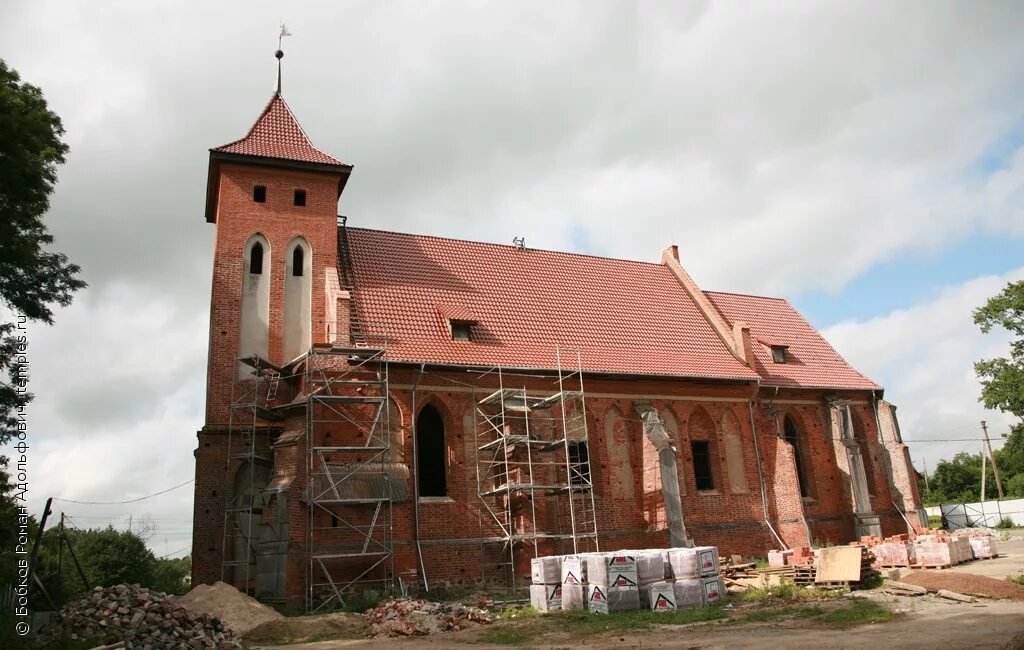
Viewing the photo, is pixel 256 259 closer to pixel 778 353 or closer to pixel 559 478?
pixel 559 478

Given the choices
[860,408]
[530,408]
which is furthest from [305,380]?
[860,408]

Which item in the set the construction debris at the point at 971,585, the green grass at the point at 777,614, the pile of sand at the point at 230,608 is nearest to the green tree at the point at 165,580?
the pile of sand at the point at 230,608

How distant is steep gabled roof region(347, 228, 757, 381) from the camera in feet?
70.7

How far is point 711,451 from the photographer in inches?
950

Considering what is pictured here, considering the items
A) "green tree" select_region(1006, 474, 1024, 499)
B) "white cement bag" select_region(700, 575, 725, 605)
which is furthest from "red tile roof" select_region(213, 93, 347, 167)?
"green tree" select_region(1006, 474, 1024, 499)

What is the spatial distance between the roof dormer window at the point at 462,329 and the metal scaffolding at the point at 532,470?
4.87 feet

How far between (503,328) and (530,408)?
331 cm

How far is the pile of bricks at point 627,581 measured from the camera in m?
15.8

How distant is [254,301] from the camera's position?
20.9 meters

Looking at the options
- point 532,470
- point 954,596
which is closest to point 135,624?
point 532,470

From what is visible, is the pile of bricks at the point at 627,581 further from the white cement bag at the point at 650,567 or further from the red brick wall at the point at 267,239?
the red brick wall at the point at 267,239

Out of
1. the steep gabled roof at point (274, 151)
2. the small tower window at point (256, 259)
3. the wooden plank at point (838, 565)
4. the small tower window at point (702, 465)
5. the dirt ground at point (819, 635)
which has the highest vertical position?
the steep gabled roof at point (274, 151)

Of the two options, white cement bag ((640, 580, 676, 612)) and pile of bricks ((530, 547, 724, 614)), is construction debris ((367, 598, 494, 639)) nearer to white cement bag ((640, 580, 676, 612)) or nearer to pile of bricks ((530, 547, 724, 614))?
pile of bricks ((530, 547, 724, 614))

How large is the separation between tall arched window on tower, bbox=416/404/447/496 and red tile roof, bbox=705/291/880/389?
1181 centimetres
